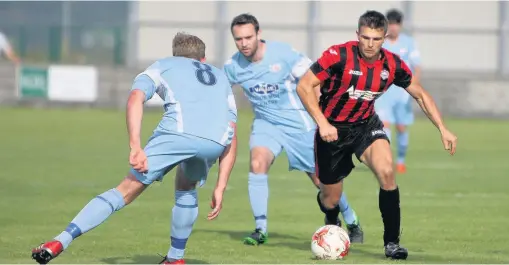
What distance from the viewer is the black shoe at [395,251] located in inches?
382

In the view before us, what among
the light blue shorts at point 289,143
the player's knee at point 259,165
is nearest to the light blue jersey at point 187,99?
the player's knee at point 259,165

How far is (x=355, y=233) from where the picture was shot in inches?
440

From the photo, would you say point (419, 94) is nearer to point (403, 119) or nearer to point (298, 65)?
point (298, 65)

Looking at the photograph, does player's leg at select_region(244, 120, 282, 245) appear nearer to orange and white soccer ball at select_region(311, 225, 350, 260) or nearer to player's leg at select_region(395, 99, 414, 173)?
orange and white soccer ball at select_region(311, 225, 350, 260)

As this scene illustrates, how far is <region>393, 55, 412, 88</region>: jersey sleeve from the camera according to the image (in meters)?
9.81

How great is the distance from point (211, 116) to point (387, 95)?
10030mm

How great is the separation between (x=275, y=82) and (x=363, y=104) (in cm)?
187

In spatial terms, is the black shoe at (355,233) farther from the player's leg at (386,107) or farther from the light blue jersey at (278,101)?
the player's leg at (386,107)

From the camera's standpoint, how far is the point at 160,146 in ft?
28.6

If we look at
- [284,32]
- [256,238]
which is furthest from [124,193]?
[284,32]

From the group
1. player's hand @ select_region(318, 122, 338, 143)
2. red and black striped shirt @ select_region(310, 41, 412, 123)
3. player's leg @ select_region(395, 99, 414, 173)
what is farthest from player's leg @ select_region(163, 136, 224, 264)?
player's leg @ select_region(395, 99, 414, 173)

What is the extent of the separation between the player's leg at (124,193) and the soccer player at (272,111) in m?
2.64

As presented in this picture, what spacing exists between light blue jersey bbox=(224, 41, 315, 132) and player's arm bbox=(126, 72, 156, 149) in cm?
302

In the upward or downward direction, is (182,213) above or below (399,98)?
above
